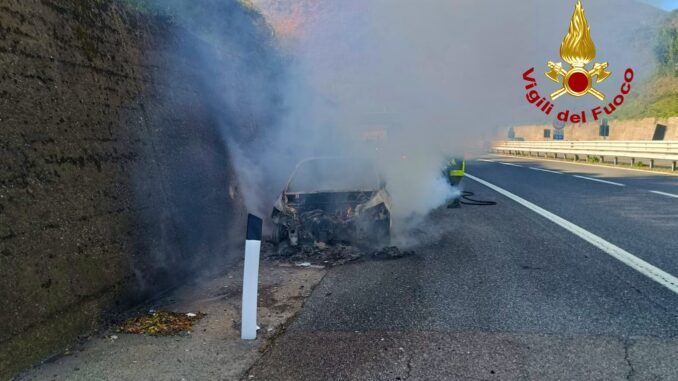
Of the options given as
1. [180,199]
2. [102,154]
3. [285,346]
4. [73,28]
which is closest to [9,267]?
[102,154]

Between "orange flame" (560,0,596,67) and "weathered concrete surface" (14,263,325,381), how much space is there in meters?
6.76

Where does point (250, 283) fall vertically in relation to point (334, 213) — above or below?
below

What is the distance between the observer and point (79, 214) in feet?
11.3

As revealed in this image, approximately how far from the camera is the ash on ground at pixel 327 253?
5.66 metres

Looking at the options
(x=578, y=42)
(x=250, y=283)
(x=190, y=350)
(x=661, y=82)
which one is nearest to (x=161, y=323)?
(x=190, y=350)

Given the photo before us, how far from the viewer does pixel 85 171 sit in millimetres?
3592

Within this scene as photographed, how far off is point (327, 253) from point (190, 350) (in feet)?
9.45

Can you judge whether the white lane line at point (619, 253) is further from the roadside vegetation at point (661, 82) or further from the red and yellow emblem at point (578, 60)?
the roadside vegetation at point (661, 82)

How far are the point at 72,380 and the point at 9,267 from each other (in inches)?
30.7

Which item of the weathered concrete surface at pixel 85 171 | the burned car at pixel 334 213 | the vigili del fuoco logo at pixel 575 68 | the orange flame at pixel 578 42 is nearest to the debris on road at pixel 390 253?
the burned car at pixel 334 213

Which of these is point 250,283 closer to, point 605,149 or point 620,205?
point 620,205

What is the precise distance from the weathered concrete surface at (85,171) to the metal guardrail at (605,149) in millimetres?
8595

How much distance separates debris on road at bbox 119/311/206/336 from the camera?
3.58 m

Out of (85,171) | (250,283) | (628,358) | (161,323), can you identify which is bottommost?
(161,323)
